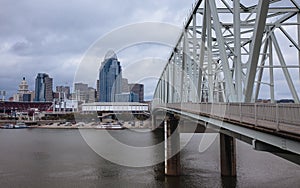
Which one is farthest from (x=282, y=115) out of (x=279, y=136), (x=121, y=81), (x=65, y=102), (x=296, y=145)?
(x=65, y=102)

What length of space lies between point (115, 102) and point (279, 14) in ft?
292

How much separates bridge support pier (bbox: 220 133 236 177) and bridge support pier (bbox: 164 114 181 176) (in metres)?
4.42

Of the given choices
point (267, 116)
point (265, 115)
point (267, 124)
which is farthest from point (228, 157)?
point (267, 124)

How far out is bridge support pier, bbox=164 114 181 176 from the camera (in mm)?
26312

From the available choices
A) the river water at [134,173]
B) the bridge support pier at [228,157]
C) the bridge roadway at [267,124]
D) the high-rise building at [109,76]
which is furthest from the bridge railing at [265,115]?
the high-rise building at [109,76]

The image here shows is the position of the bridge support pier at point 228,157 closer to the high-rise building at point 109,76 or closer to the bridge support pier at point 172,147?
the bridge support pier at point 172,147

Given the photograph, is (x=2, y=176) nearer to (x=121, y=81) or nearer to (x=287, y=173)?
(x=287, y=173)

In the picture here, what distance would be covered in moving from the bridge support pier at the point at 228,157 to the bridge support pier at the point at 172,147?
174 inches

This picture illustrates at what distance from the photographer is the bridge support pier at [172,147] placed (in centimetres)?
2631

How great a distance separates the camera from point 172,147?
95.0 ft

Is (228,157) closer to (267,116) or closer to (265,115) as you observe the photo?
(265,115)

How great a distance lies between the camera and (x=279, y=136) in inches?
270

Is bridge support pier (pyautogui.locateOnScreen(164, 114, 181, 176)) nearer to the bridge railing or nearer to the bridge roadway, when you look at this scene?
the bridge roadway

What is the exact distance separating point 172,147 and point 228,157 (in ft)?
20.6
